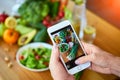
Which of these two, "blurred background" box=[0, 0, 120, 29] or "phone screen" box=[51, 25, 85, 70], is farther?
"blurred background" box=[0, 0, 120, 29]

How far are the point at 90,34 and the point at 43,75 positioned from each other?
37cm

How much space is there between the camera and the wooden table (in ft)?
3.75

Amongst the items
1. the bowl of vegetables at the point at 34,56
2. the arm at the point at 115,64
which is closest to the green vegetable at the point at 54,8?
the bowl of vegetables at the point at 34,56

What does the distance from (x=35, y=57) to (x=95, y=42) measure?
0.37 meters

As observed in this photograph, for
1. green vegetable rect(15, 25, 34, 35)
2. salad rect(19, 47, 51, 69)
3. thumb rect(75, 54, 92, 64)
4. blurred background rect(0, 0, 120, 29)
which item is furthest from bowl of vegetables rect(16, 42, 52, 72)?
blurred background rect(0, 0, 120, 29)

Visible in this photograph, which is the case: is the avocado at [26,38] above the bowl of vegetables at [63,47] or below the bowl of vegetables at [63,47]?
below

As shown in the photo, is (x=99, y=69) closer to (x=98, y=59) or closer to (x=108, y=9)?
(x=98, y=59)

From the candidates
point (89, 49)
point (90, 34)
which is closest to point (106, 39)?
point (90, 34)

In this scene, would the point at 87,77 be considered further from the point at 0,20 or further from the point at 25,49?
the point at 0,20

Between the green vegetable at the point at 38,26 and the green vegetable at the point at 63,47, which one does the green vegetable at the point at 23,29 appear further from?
the green vegetable at the point at 63,47

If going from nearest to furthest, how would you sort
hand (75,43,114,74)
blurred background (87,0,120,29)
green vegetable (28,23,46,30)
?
1. hand (75,43,114,74)
2. green vegetable (28,23,46,30)
3. blurred background (87,0,120,29)

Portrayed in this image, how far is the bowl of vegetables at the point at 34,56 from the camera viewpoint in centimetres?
117

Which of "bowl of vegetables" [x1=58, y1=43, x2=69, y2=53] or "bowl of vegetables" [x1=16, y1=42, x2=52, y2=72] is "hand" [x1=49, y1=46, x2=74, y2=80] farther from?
"bowl of vegetables" [x1=16, y1=42, x2=52, y2=72]

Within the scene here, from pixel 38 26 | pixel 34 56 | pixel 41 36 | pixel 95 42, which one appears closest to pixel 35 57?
pixel 34 56
